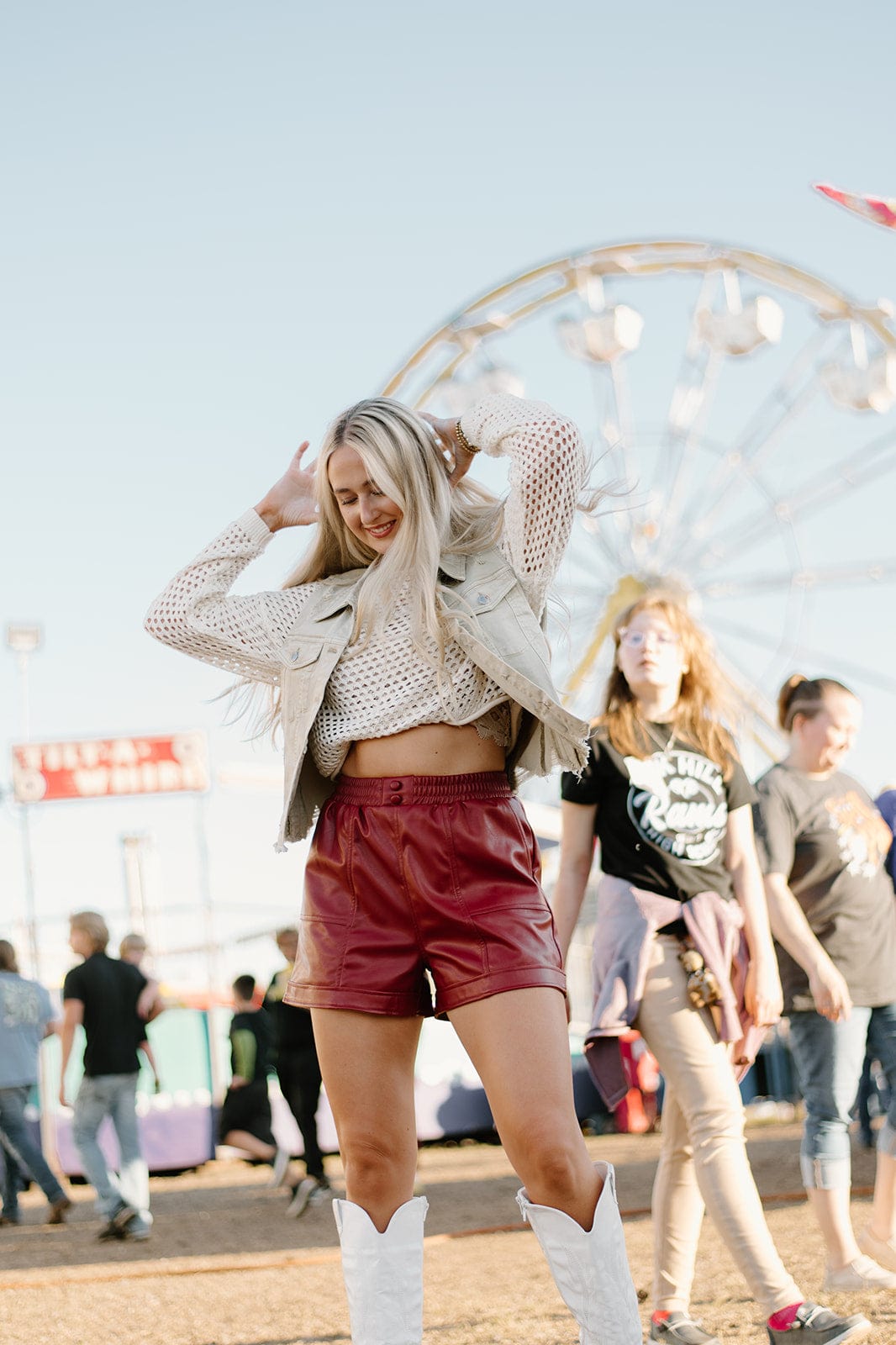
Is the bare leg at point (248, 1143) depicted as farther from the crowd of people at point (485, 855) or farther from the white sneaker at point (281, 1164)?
the crowd of people at point (485, 855)

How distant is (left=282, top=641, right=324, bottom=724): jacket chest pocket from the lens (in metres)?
2.68

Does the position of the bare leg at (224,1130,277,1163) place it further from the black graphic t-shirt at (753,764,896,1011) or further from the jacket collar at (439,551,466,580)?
the jacket collar at (439,551,466,580)

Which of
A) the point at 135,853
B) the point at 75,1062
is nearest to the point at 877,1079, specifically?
the point at 75,1062

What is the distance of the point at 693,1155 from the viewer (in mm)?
3449

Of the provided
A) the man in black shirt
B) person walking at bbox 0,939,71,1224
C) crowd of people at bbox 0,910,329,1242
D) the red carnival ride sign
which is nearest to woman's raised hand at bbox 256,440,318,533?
crowd of people at bbox 0,910,329,1242

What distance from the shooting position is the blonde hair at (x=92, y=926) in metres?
7.73

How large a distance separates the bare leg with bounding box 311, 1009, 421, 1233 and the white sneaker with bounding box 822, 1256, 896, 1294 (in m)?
1.78

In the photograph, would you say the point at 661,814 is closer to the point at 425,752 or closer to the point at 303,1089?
the point at 425,752

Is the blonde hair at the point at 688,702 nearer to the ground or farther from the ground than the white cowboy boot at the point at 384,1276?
farther from the ground

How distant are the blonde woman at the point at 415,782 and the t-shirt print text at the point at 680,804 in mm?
896

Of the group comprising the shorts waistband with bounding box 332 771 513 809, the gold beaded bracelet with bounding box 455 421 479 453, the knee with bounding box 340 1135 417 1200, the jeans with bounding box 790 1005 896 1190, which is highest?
the gold beaded bracelet with bounding box 455 421 479 453

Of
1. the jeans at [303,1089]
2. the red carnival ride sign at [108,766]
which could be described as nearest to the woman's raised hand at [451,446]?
the jeans at [303,1089]

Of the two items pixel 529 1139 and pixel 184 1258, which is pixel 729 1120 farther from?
pixel 184 1258

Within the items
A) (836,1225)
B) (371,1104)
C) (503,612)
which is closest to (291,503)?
(503,612)
